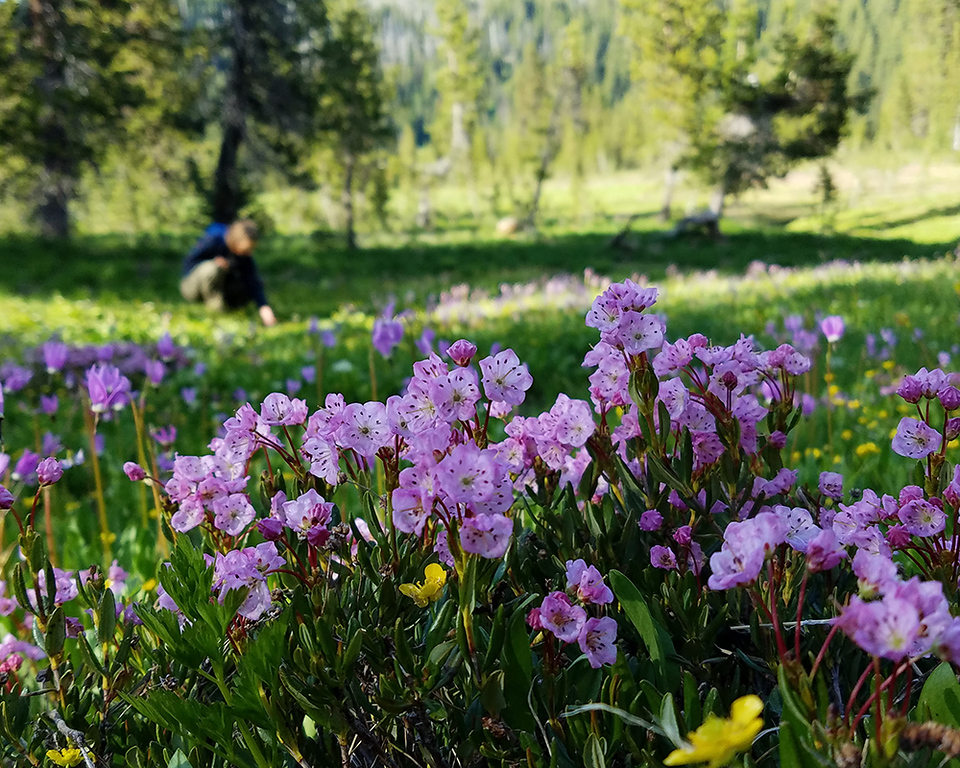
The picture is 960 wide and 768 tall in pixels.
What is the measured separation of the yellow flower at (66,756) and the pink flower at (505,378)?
2.66 ft

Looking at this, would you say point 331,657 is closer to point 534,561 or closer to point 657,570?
A: point 534,561

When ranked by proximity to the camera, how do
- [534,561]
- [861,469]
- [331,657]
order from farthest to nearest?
1. [861,469]
2. [534,561]
3. [331,657]

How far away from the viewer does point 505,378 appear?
984 mm

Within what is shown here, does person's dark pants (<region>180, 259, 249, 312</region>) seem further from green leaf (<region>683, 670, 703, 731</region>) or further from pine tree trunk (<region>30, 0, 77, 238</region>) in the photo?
green leaf (<region>683, 670, 703, 731</region>)

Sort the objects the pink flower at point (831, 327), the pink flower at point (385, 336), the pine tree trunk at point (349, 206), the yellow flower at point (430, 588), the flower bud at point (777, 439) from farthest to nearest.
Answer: the pine tree trunk at point (349, 206)
the pink flower at point (385, 336)
the pink flower at point (831, 327)
the flower bud at point (777, 439)
the yellow flower at point (430, 588)

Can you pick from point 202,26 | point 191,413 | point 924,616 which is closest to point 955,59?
point 191,413

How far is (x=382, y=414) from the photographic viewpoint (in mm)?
930

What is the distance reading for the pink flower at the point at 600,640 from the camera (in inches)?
35.7

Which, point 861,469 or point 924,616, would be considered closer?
point 924,616

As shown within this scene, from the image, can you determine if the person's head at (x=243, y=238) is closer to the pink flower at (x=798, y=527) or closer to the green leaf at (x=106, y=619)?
the green leaf at (x=106, y=619)

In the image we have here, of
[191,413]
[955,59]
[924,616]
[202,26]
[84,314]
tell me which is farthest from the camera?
[202,26]

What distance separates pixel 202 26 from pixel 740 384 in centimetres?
2039

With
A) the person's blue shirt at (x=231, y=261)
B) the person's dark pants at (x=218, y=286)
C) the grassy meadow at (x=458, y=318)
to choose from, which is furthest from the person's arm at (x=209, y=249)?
the grassy meadow at (x=458, y=318)


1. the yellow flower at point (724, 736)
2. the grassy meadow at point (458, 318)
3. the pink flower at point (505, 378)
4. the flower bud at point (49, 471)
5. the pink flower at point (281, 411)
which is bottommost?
the grassy meadow at point (458, 318)
